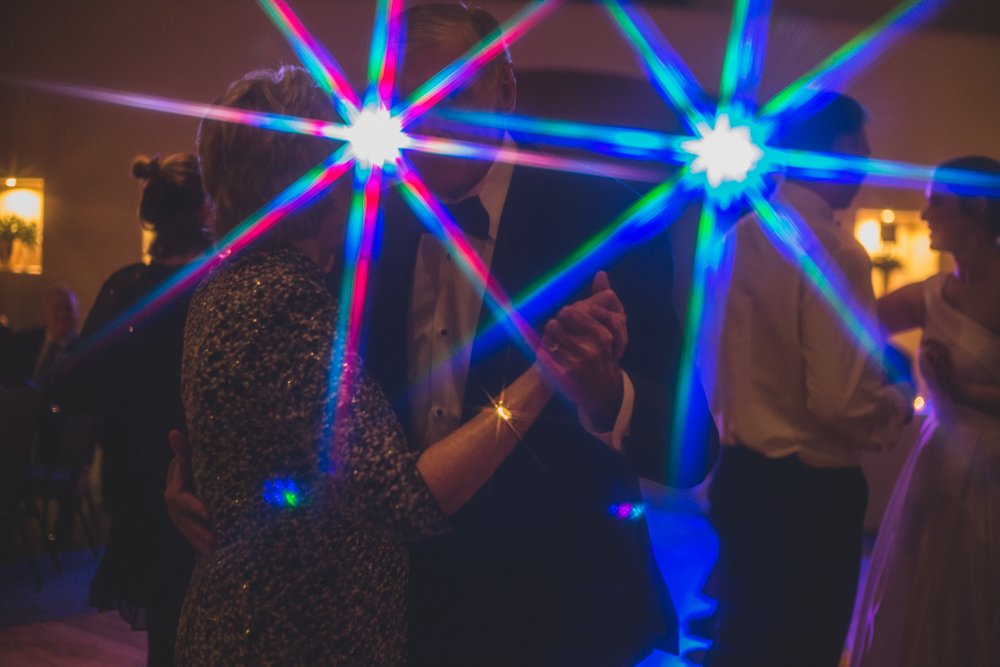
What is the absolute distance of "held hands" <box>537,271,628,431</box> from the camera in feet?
3.60

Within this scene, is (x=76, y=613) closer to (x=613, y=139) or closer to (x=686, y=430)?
(x=686, y=430)

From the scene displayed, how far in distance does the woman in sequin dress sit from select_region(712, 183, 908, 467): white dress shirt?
1.55m

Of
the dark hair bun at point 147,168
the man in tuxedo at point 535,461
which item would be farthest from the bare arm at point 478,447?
the dark hair bun at point 147,168

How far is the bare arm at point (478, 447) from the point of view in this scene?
43.4 inches

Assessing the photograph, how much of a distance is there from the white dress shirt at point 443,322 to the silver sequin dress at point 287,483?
245 mm

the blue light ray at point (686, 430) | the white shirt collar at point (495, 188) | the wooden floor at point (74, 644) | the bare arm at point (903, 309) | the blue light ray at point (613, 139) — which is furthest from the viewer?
the blue light ray at point (613, 139)

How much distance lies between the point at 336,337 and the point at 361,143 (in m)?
0.37

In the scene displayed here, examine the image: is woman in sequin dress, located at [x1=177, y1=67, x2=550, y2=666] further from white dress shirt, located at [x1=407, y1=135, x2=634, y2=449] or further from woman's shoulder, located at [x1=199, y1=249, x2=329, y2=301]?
white dress shirt, located at [x1=407, y1=135, x2=634, y2=449]

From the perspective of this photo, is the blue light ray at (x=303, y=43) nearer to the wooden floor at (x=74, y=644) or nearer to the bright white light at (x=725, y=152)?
the bright white light at (x=725, y=152)

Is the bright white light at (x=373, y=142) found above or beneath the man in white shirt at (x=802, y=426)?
beneath

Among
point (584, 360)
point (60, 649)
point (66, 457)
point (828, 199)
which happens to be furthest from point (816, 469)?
point (66, 457)

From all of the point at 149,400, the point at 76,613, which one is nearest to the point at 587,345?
the point at 149,400

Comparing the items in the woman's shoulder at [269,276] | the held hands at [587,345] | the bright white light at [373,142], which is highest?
the bright white light at [373,142]

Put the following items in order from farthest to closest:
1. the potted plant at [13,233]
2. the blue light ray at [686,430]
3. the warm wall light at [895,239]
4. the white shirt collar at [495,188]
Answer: the warm wall light at [895,239] < the potted plant at [13,233] < the white shirt collar at [495,188] < the blue light ray at [686,430]
